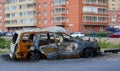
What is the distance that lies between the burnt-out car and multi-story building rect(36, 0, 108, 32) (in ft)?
218

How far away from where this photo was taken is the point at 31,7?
9994 centimetres

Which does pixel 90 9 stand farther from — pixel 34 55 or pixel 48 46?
pixel 34 55

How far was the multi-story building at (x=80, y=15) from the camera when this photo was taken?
8569 centimetres

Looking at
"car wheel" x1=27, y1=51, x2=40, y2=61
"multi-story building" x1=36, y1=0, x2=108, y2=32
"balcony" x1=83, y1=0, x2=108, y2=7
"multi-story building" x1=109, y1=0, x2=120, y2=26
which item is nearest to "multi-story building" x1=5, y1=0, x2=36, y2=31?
"multi-story building" x1=36, y1=0, x2=108, y2=32

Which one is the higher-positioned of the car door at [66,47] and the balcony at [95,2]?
the balcony at [95,2]

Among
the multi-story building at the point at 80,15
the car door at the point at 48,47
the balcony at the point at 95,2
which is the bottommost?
the car door at the point at 48,47

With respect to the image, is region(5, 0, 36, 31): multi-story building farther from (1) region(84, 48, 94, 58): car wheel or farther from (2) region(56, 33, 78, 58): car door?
(1) region(84, 48, 94, 58): car wheel

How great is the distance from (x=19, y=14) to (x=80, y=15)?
25752 mm

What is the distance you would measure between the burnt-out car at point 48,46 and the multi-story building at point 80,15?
218 ft

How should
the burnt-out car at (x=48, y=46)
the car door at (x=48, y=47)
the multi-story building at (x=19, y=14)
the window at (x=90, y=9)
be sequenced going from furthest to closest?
the multi-story building at (x=19, y=14) → the window at (x=90, y=9) → the car door at (x=48, y=47) → the burnt-out car at (x=48, y=46)

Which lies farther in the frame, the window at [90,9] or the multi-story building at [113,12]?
the multi-story building at [113,12]

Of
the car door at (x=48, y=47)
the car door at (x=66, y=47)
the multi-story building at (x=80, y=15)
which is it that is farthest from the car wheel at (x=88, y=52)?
the multi-story building at (x=80, y=15)

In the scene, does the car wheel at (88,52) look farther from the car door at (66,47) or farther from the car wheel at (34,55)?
the car wheel at (34,55)

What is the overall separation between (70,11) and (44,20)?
421 inches
